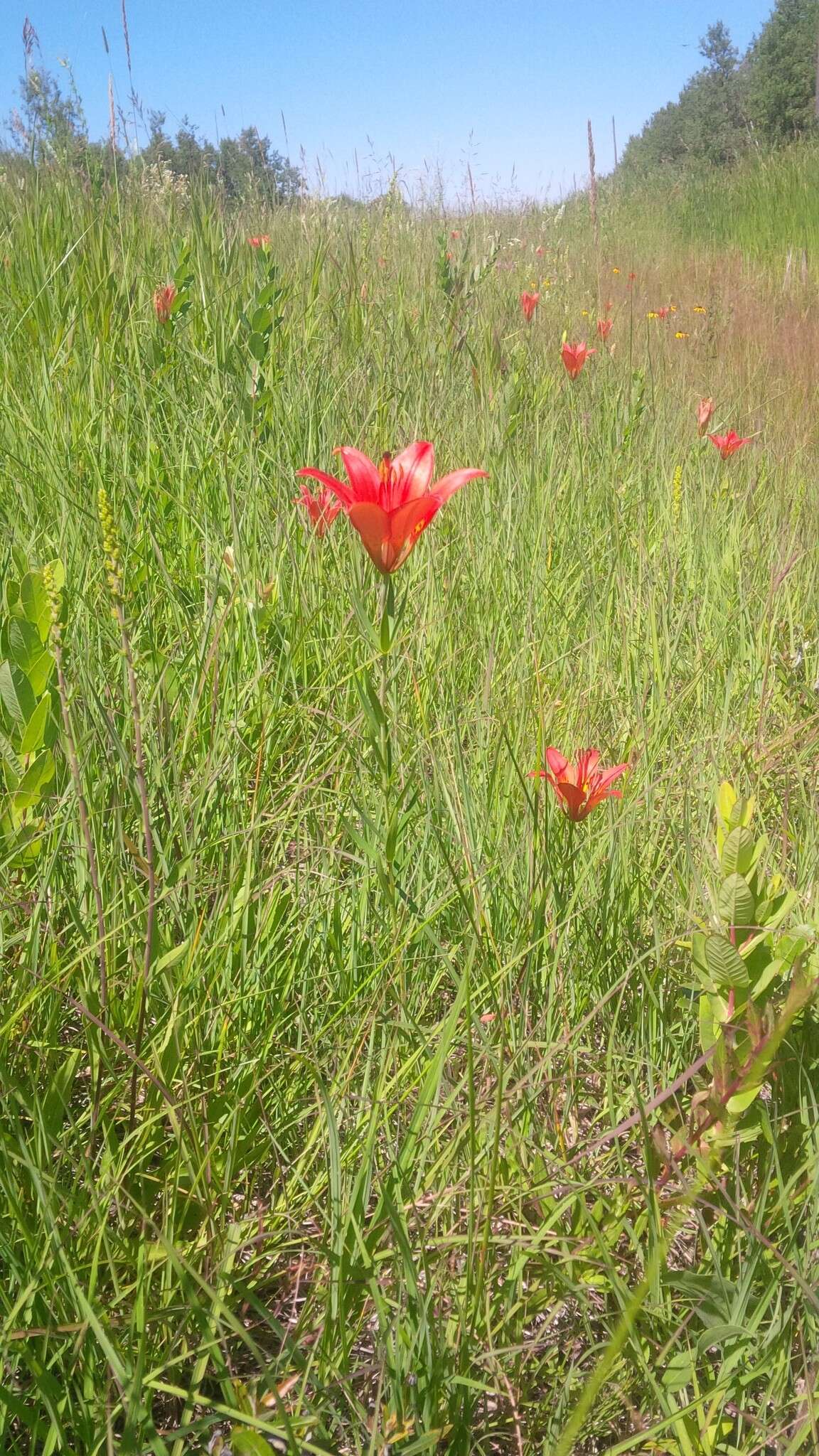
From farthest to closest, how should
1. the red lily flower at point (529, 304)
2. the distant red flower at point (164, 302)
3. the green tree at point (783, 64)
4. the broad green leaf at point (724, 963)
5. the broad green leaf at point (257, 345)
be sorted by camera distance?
the green tree at point (783, 64), the red lily flower at point (529, 304), the distant red flower at point (164, 302), the broad green leaf at point (257, 345), the broad green leaf at point (724, 963)

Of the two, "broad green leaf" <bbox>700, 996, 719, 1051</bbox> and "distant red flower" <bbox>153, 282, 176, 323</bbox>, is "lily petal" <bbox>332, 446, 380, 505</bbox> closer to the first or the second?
"broad green leaf" <bbox>700, 996, 719, 1051</bbox>

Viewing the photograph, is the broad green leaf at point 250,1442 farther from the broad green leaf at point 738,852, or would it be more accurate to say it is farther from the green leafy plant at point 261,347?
the green leafy plant at point 261,347

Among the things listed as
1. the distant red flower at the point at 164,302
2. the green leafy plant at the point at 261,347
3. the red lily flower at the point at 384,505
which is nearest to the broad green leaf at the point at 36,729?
the red lily flower at the point at 384,505

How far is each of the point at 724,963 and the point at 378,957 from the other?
40 cm

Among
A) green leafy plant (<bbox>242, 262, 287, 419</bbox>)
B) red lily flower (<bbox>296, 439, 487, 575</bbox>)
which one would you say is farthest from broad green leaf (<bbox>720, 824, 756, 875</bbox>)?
green leafy plant (<bbox>242, 262, 287, 419</bbox>)

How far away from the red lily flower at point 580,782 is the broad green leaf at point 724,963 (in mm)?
246

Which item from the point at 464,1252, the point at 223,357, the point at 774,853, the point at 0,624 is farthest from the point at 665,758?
the point at 223,357

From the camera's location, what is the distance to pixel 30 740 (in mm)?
967

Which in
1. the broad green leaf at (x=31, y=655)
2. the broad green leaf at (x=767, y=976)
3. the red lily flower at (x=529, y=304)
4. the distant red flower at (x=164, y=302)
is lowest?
the broad green leaf at (x=767, y=976)

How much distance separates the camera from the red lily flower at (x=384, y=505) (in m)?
0.92

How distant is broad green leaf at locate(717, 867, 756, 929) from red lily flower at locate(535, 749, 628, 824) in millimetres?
201

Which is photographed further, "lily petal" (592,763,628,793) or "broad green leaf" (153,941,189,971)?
"lily petal" (592,763,628,793)

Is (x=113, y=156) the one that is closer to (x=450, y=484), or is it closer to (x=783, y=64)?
(x=450, y=484)

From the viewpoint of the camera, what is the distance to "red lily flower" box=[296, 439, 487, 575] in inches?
36.1
